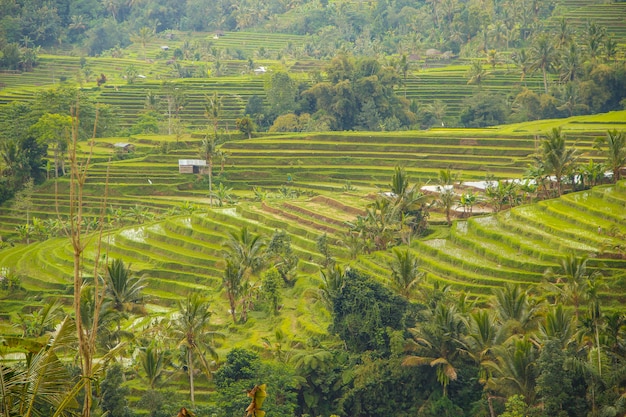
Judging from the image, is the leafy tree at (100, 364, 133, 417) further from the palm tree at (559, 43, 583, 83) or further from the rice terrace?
the palm tree at (559, 43, 583, 83)

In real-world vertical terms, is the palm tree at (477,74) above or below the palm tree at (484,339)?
above

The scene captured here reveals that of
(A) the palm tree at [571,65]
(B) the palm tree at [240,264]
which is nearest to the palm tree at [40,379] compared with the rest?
(B) the palm tree at [240,264]

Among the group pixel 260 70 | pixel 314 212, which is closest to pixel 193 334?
pixel 314 212

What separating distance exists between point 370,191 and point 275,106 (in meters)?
21.7

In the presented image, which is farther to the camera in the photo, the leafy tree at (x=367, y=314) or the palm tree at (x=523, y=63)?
the palm tree at (x=523, y=63)

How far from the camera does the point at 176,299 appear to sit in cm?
3575

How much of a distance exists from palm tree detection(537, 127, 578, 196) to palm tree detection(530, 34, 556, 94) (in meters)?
28.7

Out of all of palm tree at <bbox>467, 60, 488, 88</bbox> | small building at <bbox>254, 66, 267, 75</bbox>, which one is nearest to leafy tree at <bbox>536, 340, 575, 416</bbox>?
palm tree at <bbox>467, 60, 488, 88</bbox>

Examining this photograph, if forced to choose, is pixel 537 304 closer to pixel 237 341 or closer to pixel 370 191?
pixel 237 341

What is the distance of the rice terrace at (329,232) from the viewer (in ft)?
80.4

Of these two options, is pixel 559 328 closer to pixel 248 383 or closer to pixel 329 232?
pixel 248 383

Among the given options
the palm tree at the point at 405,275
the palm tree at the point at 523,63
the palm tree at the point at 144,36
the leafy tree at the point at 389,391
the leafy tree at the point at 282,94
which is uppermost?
the palm tree at the point at 144,36

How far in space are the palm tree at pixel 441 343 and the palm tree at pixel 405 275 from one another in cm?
280

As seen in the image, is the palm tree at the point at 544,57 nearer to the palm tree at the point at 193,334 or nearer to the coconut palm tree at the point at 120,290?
the coconut palm tree at the point at 120,290
